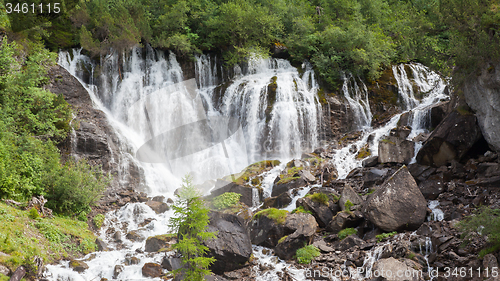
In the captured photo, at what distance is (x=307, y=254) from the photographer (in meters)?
10.6

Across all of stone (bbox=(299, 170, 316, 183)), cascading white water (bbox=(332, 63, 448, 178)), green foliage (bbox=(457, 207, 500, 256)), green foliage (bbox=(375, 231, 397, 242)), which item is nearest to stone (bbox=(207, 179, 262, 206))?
stone (bbox=(299, 170, 316, 183))

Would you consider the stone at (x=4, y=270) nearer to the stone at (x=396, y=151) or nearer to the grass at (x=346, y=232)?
the grass at (x=346, y=232)

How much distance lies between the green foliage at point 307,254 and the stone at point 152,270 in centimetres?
451

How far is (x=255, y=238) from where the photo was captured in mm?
12195

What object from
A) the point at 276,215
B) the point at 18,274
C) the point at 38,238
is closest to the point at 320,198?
the point at 276,215

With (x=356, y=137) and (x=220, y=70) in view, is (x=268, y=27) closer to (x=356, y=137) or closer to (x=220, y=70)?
(x=220, y=70)

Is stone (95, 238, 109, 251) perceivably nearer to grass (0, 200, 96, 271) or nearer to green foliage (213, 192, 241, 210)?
grass (0, 200, 96, 271)

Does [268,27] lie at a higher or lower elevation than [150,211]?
higher

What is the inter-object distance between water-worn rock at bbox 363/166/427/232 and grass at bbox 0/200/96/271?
10.4 meters

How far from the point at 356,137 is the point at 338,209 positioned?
9.49 meters

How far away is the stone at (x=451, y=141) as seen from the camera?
13305mm

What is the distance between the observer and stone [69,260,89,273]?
1028 centimetres

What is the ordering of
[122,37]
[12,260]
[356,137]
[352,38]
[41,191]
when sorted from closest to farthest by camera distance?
[12,260], [41,191], [356,137], [122,37], [352,38]

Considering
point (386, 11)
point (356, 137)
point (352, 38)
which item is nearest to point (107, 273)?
point (356, 137)
